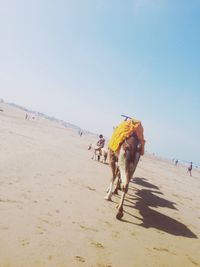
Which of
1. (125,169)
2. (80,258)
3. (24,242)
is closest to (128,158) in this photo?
(125,169)

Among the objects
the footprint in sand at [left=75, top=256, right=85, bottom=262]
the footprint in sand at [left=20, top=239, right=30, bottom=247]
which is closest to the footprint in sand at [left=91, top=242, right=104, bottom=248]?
the footprint in sand at [left=75, top=256, right=85, bottom=262]

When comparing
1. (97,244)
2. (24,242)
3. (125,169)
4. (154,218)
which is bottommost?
(24,242)

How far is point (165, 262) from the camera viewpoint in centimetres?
554

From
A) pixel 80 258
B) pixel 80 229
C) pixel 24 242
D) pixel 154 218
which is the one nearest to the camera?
pixel 80 258

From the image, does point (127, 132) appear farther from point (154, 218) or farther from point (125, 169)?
point (154, 218)

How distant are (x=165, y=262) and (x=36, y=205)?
331 cm

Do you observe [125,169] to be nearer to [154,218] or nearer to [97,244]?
[154,218]

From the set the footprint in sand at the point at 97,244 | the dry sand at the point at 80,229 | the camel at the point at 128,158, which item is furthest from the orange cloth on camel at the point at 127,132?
the footprint in sand at the point at 97,244

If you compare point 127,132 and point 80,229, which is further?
point 127,132

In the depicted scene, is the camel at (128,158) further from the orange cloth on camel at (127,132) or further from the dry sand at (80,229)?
the dry sand at (80,229)

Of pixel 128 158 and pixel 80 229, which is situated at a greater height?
pixel 128 158

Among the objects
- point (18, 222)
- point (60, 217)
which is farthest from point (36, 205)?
point (18, 222)

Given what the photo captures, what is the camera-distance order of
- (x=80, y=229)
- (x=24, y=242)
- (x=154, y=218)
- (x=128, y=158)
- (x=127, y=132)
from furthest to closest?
1. (x=127, y=132)
2. (x=154, y=218)
3. (x=128, y=158)
4. (x=80, y=229)
5. (x=24, y=242)

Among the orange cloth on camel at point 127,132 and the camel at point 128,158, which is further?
the orange cloth on camel at point 127,132
